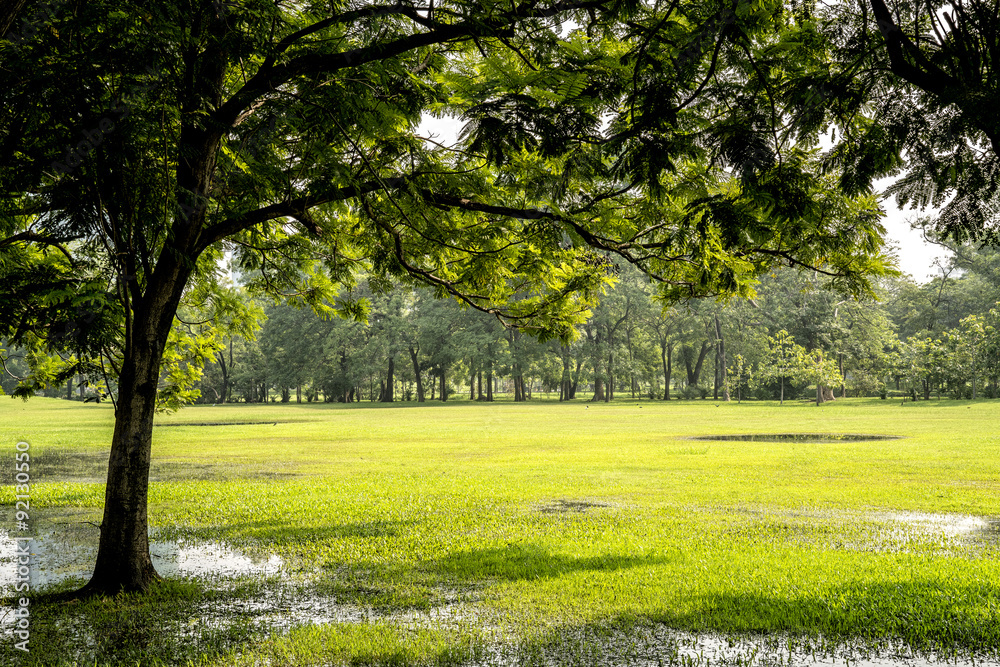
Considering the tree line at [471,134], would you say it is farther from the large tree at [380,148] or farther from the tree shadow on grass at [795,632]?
the tree shadow on grass at [795,632]

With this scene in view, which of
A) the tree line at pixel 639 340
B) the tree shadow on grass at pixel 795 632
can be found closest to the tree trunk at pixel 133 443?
the tree shadow on grass at pixel 795 632

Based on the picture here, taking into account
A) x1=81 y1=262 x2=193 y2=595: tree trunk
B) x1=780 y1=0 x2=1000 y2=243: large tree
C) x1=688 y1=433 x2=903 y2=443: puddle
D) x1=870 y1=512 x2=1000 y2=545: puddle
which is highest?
x1=780 y1=0 x2=1000 y2=243: large tree

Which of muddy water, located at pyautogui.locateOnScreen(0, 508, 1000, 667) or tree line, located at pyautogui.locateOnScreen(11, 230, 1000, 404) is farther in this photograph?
tree line, located at pyautogui.locateOnScreen(11, 230, 1000, 404)

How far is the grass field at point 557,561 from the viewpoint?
16.7 feet

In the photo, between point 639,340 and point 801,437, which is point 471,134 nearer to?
point 801,437

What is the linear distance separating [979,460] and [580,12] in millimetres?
16961

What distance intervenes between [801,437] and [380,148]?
22.0m

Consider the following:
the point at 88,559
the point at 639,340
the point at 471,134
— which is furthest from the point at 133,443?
the point at 639,340

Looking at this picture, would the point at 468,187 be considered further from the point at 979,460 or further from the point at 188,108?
the point at 979,460

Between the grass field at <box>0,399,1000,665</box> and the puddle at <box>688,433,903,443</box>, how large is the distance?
5208 millimetres

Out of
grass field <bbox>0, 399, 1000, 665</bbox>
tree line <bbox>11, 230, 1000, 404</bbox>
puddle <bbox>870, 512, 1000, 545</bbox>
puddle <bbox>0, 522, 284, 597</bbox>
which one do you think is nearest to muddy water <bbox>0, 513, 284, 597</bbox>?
puddle <bbox>0, 522, 284, 597</bbox>

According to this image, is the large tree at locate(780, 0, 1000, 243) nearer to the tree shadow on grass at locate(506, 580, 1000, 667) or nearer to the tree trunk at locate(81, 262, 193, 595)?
the tree shadow on grass at locate(506, 580, 1000, 667)

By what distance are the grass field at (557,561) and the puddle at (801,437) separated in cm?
521

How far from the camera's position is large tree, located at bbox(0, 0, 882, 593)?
436 cm
